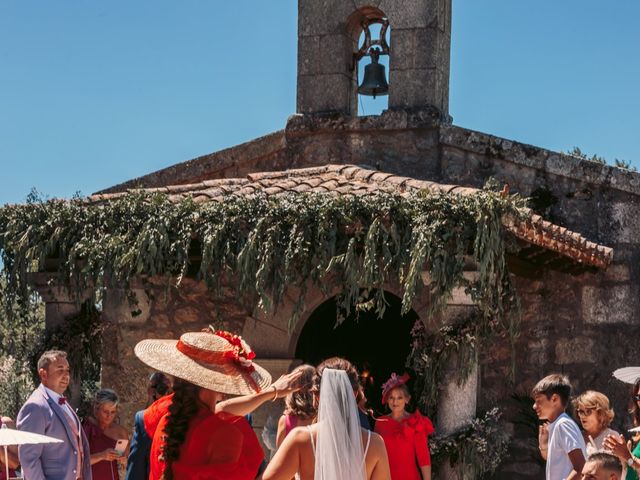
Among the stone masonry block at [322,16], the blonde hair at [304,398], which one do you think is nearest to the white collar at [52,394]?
the blonde hair at [304,398]

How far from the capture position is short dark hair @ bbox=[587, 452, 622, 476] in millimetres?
5375

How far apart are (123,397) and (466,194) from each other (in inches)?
145

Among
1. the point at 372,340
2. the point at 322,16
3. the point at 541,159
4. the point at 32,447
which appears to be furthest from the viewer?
the point at 372,340

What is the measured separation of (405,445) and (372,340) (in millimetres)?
4793

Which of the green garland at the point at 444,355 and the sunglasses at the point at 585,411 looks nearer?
the sunglasses at the point at 585,411

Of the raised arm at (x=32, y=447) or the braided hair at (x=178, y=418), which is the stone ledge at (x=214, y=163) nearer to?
the raised arm at (x=32, y=447)

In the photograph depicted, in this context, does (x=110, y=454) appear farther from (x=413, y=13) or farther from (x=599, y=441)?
(x=413, y=13)

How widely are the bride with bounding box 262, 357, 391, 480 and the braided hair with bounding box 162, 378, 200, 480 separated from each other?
46 centimetres

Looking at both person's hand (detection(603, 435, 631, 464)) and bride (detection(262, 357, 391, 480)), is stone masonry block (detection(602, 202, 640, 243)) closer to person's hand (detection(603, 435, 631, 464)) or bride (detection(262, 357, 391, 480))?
person's hand (detection(603, 435, 631, 464))

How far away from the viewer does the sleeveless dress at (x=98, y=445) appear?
8148 millimetres

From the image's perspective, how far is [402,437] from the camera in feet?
28.0

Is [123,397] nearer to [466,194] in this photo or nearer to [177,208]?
[177,208]

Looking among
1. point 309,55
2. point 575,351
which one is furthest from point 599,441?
point 309,55

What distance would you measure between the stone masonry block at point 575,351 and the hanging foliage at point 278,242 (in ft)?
3.56
